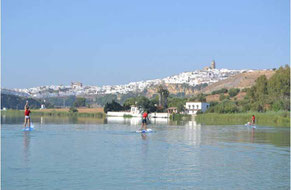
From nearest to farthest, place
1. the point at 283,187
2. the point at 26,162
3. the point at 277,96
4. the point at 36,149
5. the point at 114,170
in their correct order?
1. the point at 283,187
2. the point at 114,170
3. the point at 26,162
4. the point at 36,149
5. the point at 277,96

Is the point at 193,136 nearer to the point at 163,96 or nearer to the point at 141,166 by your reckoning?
the point at 141,166

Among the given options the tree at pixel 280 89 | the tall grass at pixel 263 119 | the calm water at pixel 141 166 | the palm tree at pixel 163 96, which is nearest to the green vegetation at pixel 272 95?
the tree at pixel 280 89

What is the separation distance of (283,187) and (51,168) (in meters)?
8.31

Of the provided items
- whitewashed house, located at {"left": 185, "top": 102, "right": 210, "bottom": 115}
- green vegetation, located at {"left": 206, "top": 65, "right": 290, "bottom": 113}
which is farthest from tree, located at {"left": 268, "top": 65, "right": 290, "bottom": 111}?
whitewashed house, located at {"left": 185, "top": 102, "right": 210, "bottom": 115}

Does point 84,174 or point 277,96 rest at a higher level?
point 277,96

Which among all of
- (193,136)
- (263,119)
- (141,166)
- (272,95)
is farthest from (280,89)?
(141,166)

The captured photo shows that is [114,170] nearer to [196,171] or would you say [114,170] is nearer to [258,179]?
[196,171]

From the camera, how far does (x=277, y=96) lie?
8181cm

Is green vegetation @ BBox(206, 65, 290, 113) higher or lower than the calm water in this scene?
higher

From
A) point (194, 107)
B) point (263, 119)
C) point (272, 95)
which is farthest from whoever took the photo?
point (194, 107)

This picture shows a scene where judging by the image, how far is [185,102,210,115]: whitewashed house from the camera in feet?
403

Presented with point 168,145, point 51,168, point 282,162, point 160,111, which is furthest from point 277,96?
point 51,168

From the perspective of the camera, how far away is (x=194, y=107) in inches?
4897

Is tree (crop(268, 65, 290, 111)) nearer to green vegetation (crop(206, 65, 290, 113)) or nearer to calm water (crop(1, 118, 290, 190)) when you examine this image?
green vegetation (crop(206, 65, 290, 113))
